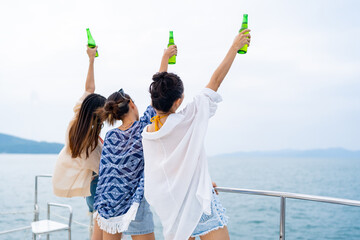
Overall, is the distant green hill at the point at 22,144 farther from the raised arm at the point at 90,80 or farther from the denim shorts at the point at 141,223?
the denim shorts at the point at 141,223

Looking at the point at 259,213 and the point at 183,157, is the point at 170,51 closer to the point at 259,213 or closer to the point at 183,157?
the point at 183,157

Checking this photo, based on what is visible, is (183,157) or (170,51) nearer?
(183,157)

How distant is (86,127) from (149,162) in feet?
1.85

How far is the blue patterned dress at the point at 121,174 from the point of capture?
1694 millimetres

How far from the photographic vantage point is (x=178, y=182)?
1460mm

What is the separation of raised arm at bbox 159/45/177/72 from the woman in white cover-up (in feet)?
1.30

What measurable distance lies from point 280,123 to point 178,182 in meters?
62.2

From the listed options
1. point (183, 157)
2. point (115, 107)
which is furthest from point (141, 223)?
point (115, 107)

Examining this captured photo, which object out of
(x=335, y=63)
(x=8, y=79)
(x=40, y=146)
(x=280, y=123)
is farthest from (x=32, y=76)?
(x=335, y=63)

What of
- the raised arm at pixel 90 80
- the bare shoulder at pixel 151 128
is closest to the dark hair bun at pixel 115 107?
the bare shoulder at pixel 151 128

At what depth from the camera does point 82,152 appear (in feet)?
6.44

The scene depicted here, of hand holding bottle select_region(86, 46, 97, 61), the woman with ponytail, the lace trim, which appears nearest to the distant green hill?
hand holding bottle select_region(86, 46, 97, 61)

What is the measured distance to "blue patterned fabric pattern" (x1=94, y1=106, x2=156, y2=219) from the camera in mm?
1695

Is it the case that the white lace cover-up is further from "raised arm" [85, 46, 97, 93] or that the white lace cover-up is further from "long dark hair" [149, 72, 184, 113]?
"raised arm" [85, 46, 97, 93]
